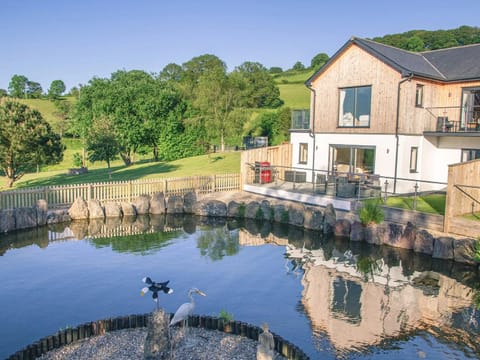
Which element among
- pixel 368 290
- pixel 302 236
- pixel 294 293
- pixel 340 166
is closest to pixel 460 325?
pixel 368 290

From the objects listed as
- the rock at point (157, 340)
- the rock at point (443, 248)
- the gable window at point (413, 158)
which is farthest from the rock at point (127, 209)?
the gable window at point (413, 158)

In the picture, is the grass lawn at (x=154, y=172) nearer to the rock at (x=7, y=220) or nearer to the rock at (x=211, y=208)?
the rock at (x=211, y=208)

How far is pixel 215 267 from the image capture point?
13617 mm

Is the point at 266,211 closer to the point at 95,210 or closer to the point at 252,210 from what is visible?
the point at 252,210

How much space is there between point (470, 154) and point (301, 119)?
Result: 9684mm

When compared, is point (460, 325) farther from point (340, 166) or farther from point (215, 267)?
point (340, 166)

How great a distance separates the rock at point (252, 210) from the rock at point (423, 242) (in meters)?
7.73

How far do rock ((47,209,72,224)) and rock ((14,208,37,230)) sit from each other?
0.73 metres

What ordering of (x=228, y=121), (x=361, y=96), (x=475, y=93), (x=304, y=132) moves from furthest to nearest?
(x=228, y=121) < (x=304, y=132) < (x=361, y=96) < (x=475, y=93)

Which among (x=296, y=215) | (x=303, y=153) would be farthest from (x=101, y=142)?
(x=296, y=215)

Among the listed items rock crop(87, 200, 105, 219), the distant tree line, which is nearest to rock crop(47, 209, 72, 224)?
rock crop(87, 200, 105, 219)

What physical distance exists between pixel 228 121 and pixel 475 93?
19.4 metres

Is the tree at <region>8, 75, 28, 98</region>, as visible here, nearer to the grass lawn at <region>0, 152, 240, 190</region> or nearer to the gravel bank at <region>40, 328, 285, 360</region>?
the grass lawn at <region>0, 152, 240, 190</region>

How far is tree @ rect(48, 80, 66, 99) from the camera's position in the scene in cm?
9250
